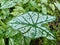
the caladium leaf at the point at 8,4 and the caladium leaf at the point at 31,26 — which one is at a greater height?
the caladium leaf at the point at 8,4

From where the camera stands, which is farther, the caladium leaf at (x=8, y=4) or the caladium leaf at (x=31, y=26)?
the caladium leaf at (x=8, y=4)

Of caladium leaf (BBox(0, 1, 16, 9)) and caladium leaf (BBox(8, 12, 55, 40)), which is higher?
caladium leaf (BBox(0, 1, 16, 9))

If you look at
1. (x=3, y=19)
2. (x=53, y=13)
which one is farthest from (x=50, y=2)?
(x=3, y=19)

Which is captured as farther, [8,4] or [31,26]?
[8,4]

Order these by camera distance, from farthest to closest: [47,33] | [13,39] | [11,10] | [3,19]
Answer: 1. [11,10]
2. [3,19]
3. [13,39]
4. [47,33]

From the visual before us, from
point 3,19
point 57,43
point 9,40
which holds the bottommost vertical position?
point 57,43

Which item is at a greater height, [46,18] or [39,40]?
[46,18]

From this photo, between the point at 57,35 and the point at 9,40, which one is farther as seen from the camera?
the point at 57,35

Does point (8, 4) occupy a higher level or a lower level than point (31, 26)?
higher

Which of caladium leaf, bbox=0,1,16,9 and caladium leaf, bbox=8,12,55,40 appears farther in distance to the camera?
caladium leaf, bbox=0,1,16,9

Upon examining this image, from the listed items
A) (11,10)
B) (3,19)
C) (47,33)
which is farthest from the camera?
(11,10)

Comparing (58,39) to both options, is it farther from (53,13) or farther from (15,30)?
(15,30)
